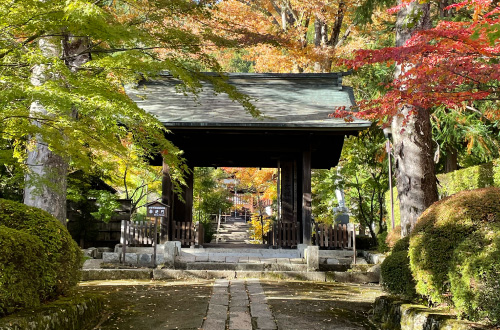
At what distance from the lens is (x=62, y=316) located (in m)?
4.36

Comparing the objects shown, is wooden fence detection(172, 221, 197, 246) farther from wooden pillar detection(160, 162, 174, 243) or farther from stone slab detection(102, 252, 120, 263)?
stone slab detection(102, 252, 120, 263)

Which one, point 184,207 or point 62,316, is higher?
point 184,207

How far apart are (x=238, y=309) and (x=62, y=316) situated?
7.43ft

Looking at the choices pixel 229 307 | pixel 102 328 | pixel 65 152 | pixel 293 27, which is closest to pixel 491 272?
pixel 229 307

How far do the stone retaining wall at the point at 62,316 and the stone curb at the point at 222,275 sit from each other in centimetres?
366

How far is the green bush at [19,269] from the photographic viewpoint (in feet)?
12.5

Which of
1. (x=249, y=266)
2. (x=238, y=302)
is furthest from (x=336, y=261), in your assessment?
(x=238, y=302)

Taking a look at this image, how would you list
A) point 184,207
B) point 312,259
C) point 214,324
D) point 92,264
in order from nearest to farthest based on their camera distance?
point 214,324
point 312,259
point 92,264
point 184,207

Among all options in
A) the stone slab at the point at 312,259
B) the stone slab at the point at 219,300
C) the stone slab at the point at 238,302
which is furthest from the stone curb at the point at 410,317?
the stone slab at the point at 312,259

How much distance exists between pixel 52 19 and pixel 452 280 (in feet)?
15.7

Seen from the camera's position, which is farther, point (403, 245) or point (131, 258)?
point (131, 258)

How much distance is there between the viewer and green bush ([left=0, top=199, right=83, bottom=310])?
455cm

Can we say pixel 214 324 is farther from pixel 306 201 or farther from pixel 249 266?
pixel 306 201

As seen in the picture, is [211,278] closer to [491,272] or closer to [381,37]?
[491,272]
